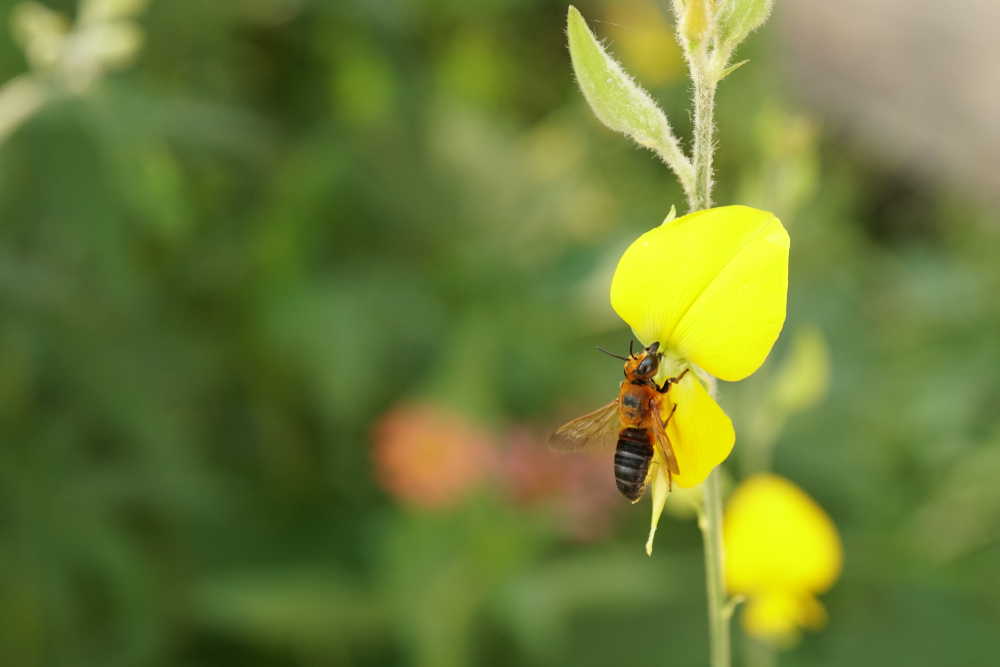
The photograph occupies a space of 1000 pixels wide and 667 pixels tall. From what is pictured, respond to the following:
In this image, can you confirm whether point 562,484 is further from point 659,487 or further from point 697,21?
point 697,21

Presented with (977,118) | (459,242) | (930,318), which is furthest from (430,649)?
(977,118)

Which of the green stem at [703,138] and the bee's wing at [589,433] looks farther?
the bee's wing at [589,433]

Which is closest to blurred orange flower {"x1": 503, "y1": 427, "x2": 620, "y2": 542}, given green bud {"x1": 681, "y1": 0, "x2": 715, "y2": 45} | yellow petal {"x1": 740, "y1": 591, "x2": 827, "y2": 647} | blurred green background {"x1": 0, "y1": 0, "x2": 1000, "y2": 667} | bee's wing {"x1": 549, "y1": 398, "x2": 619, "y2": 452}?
blurred green background {"x1": 0, "y1": 0, "x2": 1000, "y2": 667}

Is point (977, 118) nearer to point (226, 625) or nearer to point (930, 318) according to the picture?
point (930, 318)

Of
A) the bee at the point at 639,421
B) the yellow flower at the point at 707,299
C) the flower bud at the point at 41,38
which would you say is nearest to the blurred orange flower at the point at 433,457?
the flower bud at the point at 41,38

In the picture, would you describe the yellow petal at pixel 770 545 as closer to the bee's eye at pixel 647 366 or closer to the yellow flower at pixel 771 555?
the yellow flower at pixel 771 555

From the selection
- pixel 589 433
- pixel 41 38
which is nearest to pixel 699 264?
pixel 589 433

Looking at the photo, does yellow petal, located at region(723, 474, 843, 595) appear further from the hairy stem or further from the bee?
the hairy stem
